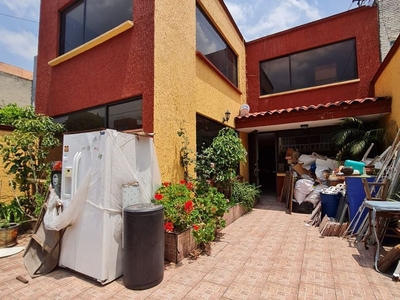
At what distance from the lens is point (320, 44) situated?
894cm

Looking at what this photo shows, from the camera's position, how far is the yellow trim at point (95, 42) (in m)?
4.96

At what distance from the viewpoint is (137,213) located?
310cm

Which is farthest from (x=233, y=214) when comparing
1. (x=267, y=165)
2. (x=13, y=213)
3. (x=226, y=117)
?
(x=267, y=165)

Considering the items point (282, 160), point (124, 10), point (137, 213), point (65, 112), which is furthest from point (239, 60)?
point (137, 213)

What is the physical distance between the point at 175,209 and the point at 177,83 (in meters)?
3.03

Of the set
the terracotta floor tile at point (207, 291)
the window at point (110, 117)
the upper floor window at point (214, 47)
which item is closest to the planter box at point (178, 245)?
the terracotta floor tile at point (207, 291)

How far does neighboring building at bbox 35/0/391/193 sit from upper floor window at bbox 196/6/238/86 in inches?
1.5

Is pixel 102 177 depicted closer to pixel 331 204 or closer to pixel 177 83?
pixel 177 83

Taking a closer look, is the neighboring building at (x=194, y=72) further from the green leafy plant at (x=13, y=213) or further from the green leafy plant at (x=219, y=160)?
the green leafy plant at (x=13, y=213)

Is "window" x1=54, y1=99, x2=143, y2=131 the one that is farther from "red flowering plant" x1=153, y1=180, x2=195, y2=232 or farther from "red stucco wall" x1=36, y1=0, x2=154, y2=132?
"red flowering plant" x1=153, y1=180, x2=195, y2=232

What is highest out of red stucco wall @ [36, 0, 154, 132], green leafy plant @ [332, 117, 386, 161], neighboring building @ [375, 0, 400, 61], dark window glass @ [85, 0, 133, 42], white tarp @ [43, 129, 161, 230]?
neighboring building @ [375, 0, 400, 61]

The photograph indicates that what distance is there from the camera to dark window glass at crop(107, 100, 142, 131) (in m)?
4.86

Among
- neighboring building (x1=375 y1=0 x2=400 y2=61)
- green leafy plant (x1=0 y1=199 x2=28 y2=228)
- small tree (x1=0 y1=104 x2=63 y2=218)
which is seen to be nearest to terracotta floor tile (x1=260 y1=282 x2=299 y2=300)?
small tree (x1=0 y1=104 x2=63 y2=218)

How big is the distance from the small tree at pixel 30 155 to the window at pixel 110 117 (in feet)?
1.88
